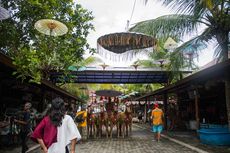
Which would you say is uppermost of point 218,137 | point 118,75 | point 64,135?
point 118,75

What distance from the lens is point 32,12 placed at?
990cm

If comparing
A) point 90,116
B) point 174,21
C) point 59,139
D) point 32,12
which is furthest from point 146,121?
point 59,139

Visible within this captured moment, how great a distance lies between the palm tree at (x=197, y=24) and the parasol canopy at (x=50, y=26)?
383cm

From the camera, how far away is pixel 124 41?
9.12 metres

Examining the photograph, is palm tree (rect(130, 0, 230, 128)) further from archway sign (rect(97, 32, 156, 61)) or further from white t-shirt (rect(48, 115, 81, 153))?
white t-shirt (rect(48, 115, 81, 153))

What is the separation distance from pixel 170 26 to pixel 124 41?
283 cm

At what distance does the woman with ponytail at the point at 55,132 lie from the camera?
3539mm

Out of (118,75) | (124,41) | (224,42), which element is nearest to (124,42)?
(124,41)

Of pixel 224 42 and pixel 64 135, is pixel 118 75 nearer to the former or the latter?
pixel 224 42

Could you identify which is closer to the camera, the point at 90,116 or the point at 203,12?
the point at 203,12

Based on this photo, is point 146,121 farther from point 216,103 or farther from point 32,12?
point 32,12

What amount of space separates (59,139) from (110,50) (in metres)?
6.44

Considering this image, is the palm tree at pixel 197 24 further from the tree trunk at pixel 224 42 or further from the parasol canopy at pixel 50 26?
the parasol canopy at pixel 50 26

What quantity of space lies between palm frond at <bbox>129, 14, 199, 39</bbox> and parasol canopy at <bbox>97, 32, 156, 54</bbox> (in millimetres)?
1893
